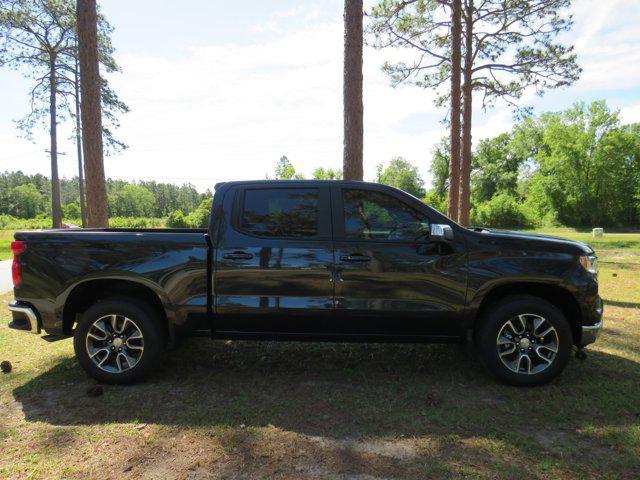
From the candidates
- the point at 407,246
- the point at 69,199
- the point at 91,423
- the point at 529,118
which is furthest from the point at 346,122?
the point at 69,199

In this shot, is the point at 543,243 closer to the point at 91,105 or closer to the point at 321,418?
the point at 321,418

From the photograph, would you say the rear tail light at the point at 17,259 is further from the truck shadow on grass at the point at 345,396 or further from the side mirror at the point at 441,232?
the side mirror at the point at 441,232

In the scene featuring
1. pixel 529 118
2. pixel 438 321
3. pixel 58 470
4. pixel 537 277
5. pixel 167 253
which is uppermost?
pixel 529 118

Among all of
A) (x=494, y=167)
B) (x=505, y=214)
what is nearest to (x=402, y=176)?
(x=494, y=167)

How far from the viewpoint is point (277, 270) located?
12.6 ft

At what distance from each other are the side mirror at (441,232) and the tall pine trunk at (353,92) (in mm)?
3314

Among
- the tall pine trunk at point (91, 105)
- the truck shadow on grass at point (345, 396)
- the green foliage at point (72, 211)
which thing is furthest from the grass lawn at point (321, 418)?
the green foliage at point (72, 211)

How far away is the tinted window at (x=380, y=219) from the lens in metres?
3.91

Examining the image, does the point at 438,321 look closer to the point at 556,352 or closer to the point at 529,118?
the point at 556,352

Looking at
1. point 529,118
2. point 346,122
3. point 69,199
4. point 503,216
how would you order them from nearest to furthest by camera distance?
1. point 346,122
2. point 529,118
3. point 503,216
4. point 69,199

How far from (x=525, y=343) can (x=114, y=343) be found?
12.6 ft

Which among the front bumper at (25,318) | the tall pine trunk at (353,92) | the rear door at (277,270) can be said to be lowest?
the front bumper at (25,318)

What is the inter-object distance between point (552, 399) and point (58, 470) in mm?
3837

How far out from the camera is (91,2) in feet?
24.3
